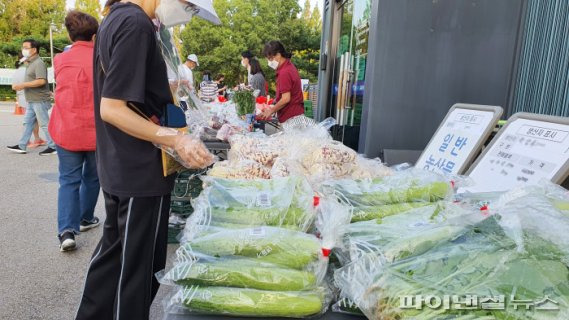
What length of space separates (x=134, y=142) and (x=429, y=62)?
2.72 metres

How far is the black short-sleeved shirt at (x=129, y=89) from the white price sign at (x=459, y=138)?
1759mm

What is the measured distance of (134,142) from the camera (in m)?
1.75

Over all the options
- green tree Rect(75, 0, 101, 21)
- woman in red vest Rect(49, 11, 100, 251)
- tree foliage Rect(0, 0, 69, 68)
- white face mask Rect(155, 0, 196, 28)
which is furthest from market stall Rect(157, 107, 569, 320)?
green tree Rect(75, 0, 101, 21)

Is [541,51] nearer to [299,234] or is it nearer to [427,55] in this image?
[427,55]

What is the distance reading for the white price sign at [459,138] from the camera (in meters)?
2.51

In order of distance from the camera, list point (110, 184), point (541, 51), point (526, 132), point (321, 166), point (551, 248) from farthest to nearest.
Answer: point (541, 51) < point (526, 132) < point (321, 166) < point (110, 184) < point (551, 248)

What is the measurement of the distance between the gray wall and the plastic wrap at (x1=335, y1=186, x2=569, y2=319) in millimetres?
2386

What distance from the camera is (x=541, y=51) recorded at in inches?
122

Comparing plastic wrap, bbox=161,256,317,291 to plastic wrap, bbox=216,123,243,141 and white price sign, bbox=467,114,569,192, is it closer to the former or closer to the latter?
white price sign, bbox=467,114,569,192

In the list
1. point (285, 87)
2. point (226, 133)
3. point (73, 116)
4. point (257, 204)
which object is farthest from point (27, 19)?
point (257, 204)

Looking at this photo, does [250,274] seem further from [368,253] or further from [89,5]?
[89,5]

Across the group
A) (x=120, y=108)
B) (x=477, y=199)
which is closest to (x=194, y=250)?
(x=120, y=108)

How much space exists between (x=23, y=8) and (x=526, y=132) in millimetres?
36314

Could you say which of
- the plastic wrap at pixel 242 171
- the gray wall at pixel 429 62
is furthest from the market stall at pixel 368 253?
the gray wall at pixel 429 62
